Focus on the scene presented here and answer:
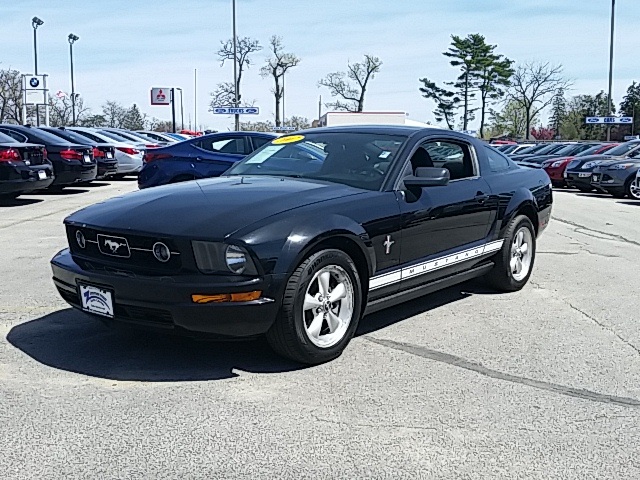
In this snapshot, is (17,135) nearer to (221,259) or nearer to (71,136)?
(71,136)

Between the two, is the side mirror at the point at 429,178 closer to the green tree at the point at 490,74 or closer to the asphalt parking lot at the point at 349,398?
the asphalt parking lot at the point at 349,398

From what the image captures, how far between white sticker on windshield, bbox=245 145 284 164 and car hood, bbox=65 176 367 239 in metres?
0.76

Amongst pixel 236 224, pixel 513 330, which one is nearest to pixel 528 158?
pixel 513 330

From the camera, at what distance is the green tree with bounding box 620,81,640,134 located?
248ft

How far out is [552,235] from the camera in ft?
35.2

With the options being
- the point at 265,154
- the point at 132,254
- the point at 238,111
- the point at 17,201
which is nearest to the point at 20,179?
the point at 17,201

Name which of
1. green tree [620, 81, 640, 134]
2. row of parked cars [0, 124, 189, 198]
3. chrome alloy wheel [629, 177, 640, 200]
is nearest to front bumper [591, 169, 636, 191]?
chrome alloy wheel [629, 177, 640, 200]

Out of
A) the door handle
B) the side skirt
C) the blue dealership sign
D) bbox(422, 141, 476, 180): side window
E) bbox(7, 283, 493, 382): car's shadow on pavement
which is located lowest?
bbox(7, 283, 493, 382): car's shadow on pavement

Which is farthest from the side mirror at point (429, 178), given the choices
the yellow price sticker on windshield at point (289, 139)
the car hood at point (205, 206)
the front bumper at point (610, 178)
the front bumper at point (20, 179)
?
the front bumper at point (610, 178)

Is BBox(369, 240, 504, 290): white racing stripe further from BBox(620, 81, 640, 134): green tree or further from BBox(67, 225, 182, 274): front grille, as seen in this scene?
BBox(620, 81, 640, 134): green tree

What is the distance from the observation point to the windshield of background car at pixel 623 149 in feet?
66.0

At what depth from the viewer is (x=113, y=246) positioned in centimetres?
443

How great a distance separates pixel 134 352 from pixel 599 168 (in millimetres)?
15701

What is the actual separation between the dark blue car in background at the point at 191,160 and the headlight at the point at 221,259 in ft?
26.2
